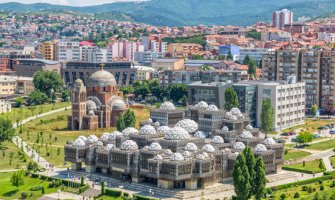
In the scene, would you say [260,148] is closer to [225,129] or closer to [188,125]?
[225,129]

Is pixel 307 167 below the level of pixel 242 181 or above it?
below

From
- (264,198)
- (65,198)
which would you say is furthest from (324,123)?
(65,198)

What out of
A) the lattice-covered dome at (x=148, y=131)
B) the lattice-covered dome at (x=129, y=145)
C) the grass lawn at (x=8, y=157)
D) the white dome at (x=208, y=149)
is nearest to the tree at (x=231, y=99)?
the lattice-covered dome at (x=148, y=131)

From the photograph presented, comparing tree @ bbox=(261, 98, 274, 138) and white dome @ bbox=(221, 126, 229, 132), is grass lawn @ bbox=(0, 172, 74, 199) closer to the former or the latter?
white dome @ bbox=(221, 126, 229, 132)

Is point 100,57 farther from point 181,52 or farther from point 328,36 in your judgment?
point 328,36

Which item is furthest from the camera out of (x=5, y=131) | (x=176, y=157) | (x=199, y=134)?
(x=5, y=131)

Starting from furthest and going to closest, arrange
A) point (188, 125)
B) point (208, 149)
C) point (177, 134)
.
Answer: point (188, 125) < point (177, 134) < point (208, 149)

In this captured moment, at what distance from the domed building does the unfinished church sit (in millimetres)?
19709

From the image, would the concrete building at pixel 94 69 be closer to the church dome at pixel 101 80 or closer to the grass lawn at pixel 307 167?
the church dome at pixel 101 80

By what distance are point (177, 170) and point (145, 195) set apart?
3545 mm

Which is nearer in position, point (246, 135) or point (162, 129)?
point (246, 135)

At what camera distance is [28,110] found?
364ft

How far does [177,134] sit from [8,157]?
2126 centimetres

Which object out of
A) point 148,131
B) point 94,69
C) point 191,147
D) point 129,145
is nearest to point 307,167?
point 191,147
